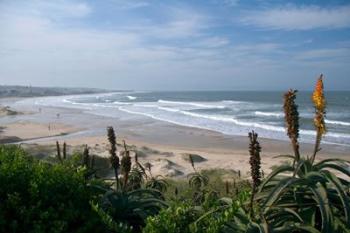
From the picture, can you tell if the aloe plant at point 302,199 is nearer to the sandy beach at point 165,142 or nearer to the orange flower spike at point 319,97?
the orange flower spike at point 319,97

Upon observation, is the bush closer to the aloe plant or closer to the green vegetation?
the green vegetation

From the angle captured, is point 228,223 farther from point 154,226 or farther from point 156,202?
point 156,202

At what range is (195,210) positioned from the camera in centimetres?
355

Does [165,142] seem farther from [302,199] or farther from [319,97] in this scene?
[319,97]

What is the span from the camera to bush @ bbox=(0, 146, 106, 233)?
336 centimetres

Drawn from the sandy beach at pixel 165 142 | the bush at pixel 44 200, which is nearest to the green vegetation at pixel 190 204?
the bush at pixel 44 200

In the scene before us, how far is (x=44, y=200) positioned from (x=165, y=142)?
26.5m

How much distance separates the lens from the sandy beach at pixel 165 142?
20.5 meters

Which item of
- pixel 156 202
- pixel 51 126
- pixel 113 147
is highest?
pixel 113 147

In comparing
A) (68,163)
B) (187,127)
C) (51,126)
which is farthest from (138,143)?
(68,163)

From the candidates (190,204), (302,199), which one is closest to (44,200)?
(190,204)

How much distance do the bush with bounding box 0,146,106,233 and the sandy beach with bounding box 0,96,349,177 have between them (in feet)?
39.6

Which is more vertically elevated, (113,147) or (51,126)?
(113,147)

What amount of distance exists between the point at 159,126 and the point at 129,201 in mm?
35465
